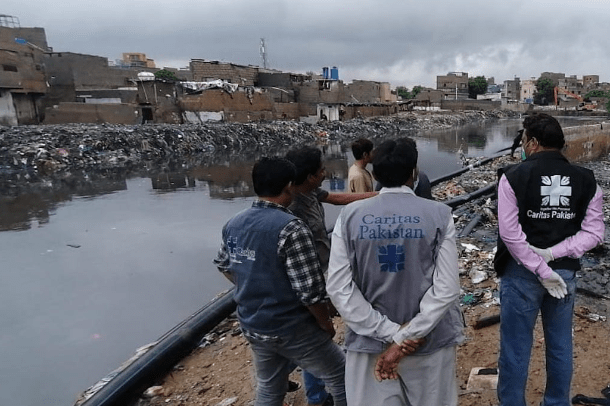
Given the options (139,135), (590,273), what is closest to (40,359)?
(590,273)

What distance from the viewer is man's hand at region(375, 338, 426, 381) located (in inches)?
57.0

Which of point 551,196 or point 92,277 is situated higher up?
point 551,196

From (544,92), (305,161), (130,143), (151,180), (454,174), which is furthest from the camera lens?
(544,92)

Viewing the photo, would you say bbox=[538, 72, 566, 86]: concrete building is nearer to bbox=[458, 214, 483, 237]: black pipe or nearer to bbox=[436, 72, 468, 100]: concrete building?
bbox=[436, 72, 468, 100]: concrete building

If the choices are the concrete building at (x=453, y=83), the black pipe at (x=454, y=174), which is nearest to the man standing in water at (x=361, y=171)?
the black pipe at (x=454, y=174)

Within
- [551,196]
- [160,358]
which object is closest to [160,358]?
[160,358]

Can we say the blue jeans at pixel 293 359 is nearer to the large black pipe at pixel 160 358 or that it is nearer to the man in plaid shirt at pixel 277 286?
the man in plaid shirt at pixel 277 286

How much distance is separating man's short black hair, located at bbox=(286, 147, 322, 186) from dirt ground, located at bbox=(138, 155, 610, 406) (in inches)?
56.0

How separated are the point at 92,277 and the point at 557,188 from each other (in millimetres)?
4892

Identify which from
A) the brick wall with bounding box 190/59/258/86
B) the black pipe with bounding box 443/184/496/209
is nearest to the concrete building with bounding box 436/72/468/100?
the brick wall with bounding box 190/59/258/86

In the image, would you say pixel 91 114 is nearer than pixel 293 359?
No

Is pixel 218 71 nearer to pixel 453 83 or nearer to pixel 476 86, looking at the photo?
pixel 453 83

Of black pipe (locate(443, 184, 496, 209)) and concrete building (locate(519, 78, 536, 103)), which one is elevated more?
concrete building (locate(519, 78, 536, 103))

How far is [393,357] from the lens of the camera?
1.46 metres
